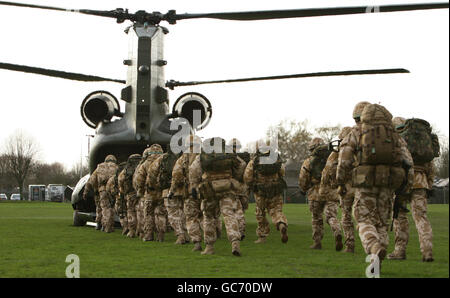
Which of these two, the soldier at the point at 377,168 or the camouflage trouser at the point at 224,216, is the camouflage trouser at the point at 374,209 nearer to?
the soldier at the point at 377,168

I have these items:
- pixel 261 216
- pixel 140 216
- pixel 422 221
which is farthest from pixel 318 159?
pixel 140 216

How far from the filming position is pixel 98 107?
45.7 ft

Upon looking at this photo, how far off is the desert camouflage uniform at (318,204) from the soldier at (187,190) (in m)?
1.93

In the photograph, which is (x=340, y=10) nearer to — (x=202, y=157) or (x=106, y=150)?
(x=202, y=157)

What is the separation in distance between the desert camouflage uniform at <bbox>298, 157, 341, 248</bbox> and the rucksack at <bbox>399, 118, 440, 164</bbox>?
2.26 metres

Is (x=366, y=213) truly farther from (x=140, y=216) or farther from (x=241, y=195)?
(x=140, y=216)

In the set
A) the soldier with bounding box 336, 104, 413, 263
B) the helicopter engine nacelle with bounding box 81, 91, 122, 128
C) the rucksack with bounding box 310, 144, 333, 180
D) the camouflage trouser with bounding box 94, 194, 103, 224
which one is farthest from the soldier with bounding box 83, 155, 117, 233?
the soldier with bounding box 336, 104, 413, 263

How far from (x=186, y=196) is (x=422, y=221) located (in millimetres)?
4078

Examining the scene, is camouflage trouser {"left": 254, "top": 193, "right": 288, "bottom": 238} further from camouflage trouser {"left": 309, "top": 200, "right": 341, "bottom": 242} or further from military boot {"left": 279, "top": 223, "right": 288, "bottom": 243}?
camouflage trouser {"left": 309, "top": 200, "right": 341, "bottom": 242}

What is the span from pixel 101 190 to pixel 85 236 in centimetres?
170

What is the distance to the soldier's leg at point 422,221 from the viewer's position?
698 cm

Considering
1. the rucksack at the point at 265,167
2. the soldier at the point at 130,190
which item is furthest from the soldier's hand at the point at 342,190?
the soldier at the point at 130,190

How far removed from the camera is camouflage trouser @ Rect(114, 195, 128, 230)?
1325 cm
